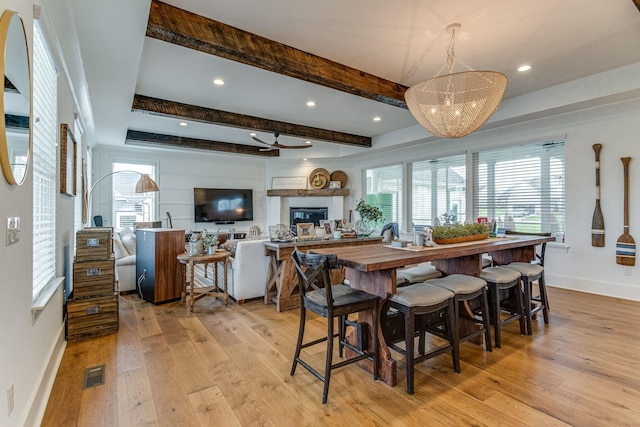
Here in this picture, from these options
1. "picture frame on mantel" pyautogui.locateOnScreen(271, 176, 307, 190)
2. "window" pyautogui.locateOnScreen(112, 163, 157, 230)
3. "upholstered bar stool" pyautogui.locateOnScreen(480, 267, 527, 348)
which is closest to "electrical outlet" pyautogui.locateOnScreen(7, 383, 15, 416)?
"upholstered bar stool" pyautogui.locateOnScreen(480, 267, 527, 348)

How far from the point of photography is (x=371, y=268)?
6.44 ft

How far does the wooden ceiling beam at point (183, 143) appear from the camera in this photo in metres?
6.23

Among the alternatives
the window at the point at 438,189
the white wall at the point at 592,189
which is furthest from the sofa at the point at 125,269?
the white wall at the point at 592,189

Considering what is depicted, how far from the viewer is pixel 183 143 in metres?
6.66

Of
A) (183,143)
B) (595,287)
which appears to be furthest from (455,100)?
(183,143)

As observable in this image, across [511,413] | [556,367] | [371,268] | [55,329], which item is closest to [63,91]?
[55,329]

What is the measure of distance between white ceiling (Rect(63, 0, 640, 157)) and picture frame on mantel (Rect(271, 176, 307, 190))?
393 centimetres

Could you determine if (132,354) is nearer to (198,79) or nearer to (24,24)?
(24,24)

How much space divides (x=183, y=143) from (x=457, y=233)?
5.82 m

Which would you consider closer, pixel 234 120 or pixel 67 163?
pixel 67 163

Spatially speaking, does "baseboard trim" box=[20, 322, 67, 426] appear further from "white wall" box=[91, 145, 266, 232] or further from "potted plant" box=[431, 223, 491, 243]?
"white wall" box=[91, 145, 266, 232]

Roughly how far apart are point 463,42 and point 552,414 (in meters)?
3.06

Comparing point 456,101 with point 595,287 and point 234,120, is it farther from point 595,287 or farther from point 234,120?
point 595,287

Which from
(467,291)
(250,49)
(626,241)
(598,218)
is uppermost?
(250,49)
